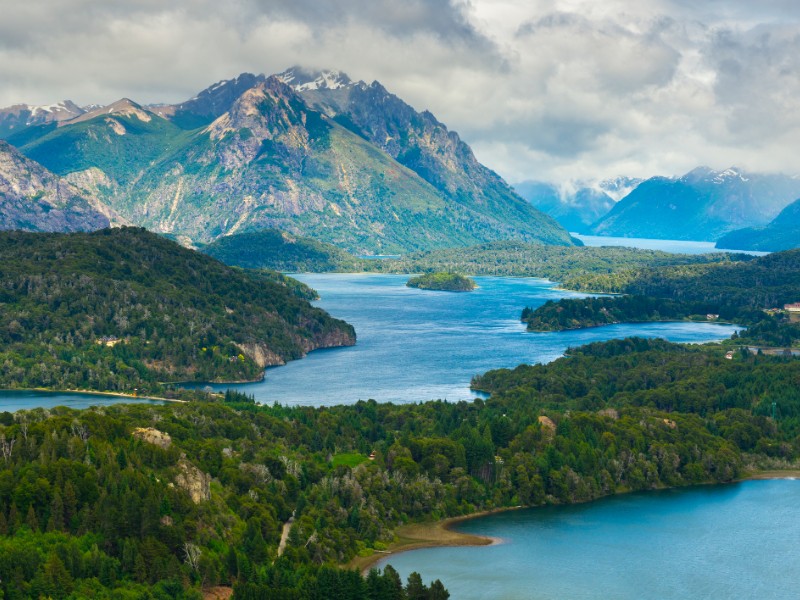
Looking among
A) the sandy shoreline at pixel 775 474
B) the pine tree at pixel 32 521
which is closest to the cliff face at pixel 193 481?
the pine tree at pixel 32 521

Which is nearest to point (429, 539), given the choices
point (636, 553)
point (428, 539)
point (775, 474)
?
point (428, 539)

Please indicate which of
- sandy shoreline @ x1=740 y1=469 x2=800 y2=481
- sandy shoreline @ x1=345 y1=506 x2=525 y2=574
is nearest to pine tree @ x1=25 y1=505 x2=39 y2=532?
sandy shoreline @ x1=345 y1=506 x2=525 y2=574

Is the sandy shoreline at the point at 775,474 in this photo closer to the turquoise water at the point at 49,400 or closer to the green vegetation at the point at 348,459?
the green vegetation at the point at 348,459

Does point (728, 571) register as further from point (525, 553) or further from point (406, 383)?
point (406, 383)

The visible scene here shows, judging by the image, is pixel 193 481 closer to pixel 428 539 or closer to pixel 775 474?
pixel 428 539

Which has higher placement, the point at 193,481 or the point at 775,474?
the point at 193,481

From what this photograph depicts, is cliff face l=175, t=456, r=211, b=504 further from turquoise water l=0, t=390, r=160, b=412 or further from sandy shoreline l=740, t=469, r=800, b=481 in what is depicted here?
Answer: sandy shoreline l=740, t=469, r=800, b=481

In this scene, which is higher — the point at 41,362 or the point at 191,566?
the point at 41,362

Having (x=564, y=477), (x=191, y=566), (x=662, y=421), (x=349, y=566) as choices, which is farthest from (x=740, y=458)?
(x=191, y=566)
